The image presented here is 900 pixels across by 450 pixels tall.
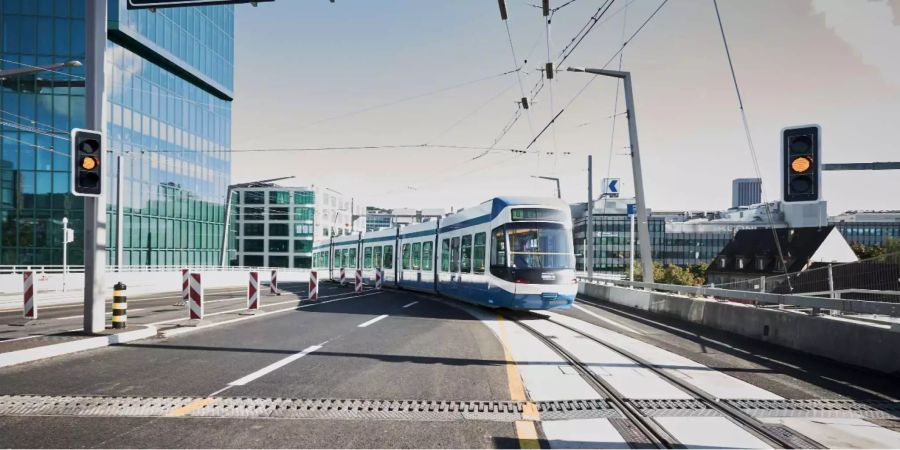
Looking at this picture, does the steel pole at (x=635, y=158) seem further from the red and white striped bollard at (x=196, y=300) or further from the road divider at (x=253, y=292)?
the red and white striped bollard at (x=196, y=300)

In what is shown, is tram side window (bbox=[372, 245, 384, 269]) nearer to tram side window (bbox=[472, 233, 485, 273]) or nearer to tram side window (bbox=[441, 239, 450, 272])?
tram side window (bbox=[441, 239, 450, 272])

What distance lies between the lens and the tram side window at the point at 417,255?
26.6 meters

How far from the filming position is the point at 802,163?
945cm

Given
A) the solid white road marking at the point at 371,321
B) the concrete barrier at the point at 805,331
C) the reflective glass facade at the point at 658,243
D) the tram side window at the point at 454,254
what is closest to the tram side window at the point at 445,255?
the tram side window at the point at 454,254

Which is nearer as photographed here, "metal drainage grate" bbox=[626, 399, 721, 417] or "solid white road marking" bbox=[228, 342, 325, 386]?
"metal drainage grate" bbox=[626, 399, 721, 417]

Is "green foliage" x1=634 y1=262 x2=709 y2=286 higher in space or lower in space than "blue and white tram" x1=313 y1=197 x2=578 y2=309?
lower

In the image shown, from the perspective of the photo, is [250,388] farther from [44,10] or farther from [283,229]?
[283,229]

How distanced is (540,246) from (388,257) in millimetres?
16830

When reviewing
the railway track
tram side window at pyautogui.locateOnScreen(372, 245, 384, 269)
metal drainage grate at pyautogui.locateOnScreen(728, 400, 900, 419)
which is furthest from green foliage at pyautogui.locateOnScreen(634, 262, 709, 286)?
metal drainage grate at pyautogui.locateOnScreen(728, 400, 900, 419)

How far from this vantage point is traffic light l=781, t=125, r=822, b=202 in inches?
370

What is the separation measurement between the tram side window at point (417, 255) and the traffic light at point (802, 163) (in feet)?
60.3

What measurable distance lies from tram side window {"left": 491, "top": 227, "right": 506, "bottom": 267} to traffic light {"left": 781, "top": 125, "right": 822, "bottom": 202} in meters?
8.20

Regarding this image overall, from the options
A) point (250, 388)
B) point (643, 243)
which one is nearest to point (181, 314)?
point (250, 388)

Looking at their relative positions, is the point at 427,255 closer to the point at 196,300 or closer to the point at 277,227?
the point at 196,300
